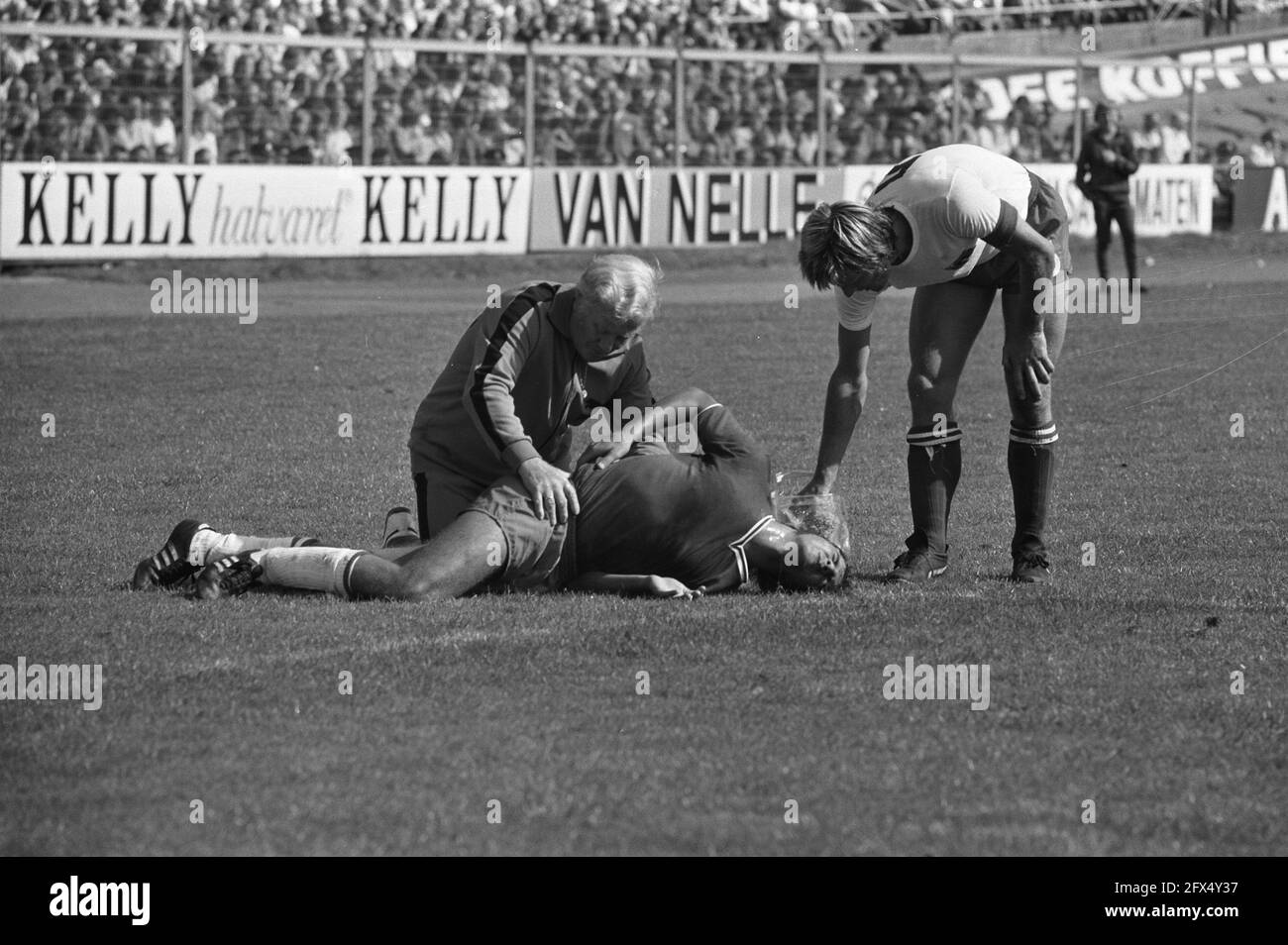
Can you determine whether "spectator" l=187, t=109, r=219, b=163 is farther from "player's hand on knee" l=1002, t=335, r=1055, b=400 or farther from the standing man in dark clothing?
"player's hand on knee" l=1002, t=335, r=1055, b=400

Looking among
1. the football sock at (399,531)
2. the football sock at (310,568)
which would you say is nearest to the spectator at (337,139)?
the football sock at (399,531)

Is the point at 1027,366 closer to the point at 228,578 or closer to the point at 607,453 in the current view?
the point at 607,453

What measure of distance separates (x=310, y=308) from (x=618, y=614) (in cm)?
1273

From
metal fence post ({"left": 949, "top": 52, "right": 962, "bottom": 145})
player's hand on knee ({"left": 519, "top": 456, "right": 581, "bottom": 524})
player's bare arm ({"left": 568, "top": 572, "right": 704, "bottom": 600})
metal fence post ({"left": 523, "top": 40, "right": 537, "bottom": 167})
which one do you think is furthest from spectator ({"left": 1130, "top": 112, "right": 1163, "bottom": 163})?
player's hand on knee ({"left": 519, "top": 456, "right": 581, "bottom": 524})

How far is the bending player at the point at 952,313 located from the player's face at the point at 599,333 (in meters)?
0.74

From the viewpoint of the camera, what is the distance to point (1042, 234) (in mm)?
7805

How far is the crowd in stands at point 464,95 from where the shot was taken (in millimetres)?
21344

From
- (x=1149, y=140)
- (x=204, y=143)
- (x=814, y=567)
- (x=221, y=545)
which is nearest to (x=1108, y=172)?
(x=1149, y=140)

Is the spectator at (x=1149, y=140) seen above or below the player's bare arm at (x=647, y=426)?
above

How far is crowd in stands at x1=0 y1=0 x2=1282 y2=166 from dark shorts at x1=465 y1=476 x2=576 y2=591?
14.9m

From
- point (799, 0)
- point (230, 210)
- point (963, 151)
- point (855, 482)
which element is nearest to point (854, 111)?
point (799, 0)

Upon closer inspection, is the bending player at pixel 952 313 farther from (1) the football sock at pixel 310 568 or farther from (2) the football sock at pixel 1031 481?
(1) the football sock at pixel 310 568
